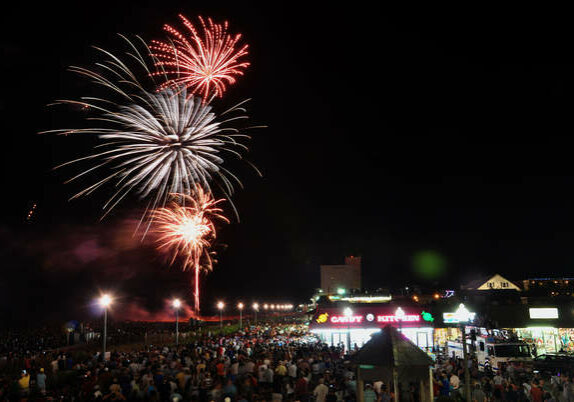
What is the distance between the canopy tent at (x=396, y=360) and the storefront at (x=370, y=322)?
75.4ft

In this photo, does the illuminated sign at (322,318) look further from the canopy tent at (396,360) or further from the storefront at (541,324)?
the canopy tent at (396,360)

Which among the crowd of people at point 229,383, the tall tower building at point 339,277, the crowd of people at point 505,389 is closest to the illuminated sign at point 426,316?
the crowd of people at point 229,383

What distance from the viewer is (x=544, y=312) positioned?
35.2m

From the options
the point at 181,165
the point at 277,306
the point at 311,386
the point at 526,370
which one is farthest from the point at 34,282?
the point at 277,306

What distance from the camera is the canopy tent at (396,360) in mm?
10000

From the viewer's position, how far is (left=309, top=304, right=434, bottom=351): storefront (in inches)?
1328

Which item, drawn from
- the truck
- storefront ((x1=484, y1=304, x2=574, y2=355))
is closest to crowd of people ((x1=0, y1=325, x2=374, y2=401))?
the truck

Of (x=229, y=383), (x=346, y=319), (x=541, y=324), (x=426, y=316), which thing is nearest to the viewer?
(x=229, y=383)

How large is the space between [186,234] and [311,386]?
1072 inches

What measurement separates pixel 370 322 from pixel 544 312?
531 inches

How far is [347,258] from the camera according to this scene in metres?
129

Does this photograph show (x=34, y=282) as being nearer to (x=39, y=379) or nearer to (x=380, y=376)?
(x=39, y=379)

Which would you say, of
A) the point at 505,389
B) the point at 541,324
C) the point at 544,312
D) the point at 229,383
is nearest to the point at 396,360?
the point at 229,383

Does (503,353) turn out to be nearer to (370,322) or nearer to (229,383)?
(370,322)
